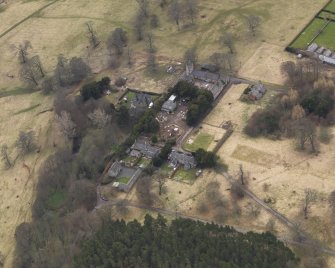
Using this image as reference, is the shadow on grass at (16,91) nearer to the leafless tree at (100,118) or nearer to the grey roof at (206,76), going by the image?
the leafless tree at (100,118)

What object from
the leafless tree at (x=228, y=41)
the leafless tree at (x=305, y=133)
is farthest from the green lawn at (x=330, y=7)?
the leafless tree at (x=305, y=133)

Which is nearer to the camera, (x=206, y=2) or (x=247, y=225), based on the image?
(x=247, y=225)

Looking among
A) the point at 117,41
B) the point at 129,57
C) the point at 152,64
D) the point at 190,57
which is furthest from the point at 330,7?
the point at 117,41

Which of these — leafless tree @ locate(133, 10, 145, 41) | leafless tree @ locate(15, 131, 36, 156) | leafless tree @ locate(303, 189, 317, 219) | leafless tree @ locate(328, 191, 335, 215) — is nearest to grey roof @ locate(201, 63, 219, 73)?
leafless tree @ locate(133, 10, 145, 41)

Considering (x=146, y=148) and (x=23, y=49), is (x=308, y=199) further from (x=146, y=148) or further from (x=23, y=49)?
(x=23, y=49)

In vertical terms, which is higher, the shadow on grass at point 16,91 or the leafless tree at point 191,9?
the leafless tree at point 191,9

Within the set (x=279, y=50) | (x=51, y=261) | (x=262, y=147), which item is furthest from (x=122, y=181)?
(x=279, y=50)

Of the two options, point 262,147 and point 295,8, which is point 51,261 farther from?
point 295,8
